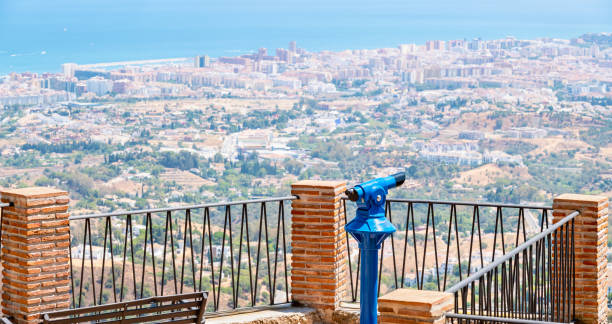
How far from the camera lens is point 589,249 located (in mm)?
7105

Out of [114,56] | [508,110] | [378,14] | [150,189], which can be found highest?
[378,14]

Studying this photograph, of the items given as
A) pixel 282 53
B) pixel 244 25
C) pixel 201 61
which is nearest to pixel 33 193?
pixel 201 61

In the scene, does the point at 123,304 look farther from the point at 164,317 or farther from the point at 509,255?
the point at 509,255

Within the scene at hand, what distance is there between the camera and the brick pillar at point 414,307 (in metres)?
3.76

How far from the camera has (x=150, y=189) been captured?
186 feet

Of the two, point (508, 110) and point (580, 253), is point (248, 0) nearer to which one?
point (508, 110)

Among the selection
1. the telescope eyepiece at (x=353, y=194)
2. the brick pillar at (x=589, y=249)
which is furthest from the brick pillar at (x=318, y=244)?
the telescope eyepiece at (x=353, y=194)

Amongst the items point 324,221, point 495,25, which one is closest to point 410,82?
point 495,25

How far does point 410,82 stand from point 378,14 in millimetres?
49982

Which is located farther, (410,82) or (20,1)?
(20,1)

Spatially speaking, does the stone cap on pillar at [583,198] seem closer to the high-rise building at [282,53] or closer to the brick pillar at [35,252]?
the brick pillar at [35,252]

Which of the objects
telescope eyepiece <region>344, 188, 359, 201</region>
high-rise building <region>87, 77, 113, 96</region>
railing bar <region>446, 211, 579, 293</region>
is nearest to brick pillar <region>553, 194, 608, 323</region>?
railing bar <region>446, 211, 579, 293</region>

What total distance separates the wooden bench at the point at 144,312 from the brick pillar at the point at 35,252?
2.19 ft

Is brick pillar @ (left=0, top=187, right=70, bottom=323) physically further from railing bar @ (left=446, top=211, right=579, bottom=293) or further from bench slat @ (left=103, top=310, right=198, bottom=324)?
railing bar @ (left=446, top=211, right=579, bottom=293)
